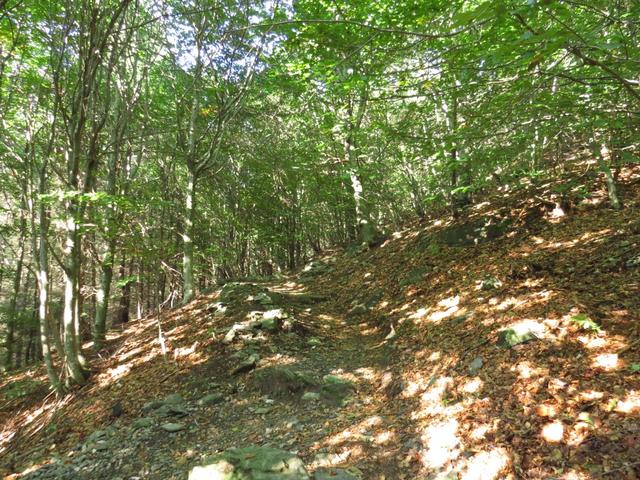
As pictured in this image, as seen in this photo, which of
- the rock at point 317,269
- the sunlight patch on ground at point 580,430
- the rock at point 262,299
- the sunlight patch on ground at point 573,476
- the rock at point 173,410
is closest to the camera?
the sunlight patch on ground at point 573,476

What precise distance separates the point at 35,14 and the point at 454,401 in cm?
986

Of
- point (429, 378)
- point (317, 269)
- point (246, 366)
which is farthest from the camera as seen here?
point (317, 269)

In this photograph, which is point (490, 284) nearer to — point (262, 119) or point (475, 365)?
point (475, 365)

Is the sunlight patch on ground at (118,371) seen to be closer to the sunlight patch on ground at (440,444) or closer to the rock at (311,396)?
the rock at (311,396)

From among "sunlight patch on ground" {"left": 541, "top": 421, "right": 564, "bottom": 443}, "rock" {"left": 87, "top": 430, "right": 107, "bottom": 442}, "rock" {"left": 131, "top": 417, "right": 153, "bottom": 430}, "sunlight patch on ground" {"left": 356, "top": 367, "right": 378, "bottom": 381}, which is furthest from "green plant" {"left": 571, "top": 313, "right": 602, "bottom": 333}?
"rock" {"left": 87, "top": 430, "right": 107, "bottom": 442}

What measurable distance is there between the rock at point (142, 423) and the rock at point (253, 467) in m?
2.31

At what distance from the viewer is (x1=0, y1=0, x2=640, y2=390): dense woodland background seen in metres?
3.25

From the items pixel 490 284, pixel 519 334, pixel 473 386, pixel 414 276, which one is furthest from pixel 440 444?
pixel 414 276

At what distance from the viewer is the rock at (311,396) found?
17.2 feet

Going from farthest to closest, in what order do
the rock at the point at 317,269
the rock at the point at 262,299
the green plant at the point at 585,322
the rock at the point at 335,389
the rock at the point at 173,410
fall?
the rock at the point at 317,269, the rock at the point at 262,299, the rock at the point at 173,410, the rock at the point at 335,389, the green plant at the point at 585,322

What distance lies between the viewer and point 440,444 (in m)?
3.49

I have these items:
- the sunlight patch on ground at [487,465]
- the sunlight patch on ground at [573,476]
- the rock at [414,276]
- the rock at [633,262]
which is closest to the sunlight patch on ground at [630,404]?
the sunlight patch on ground at [573,476]

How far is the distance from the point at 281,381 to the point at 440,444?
2.86m

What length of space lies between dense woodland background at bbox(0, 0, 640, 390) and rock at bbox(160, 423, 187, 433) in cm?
281
